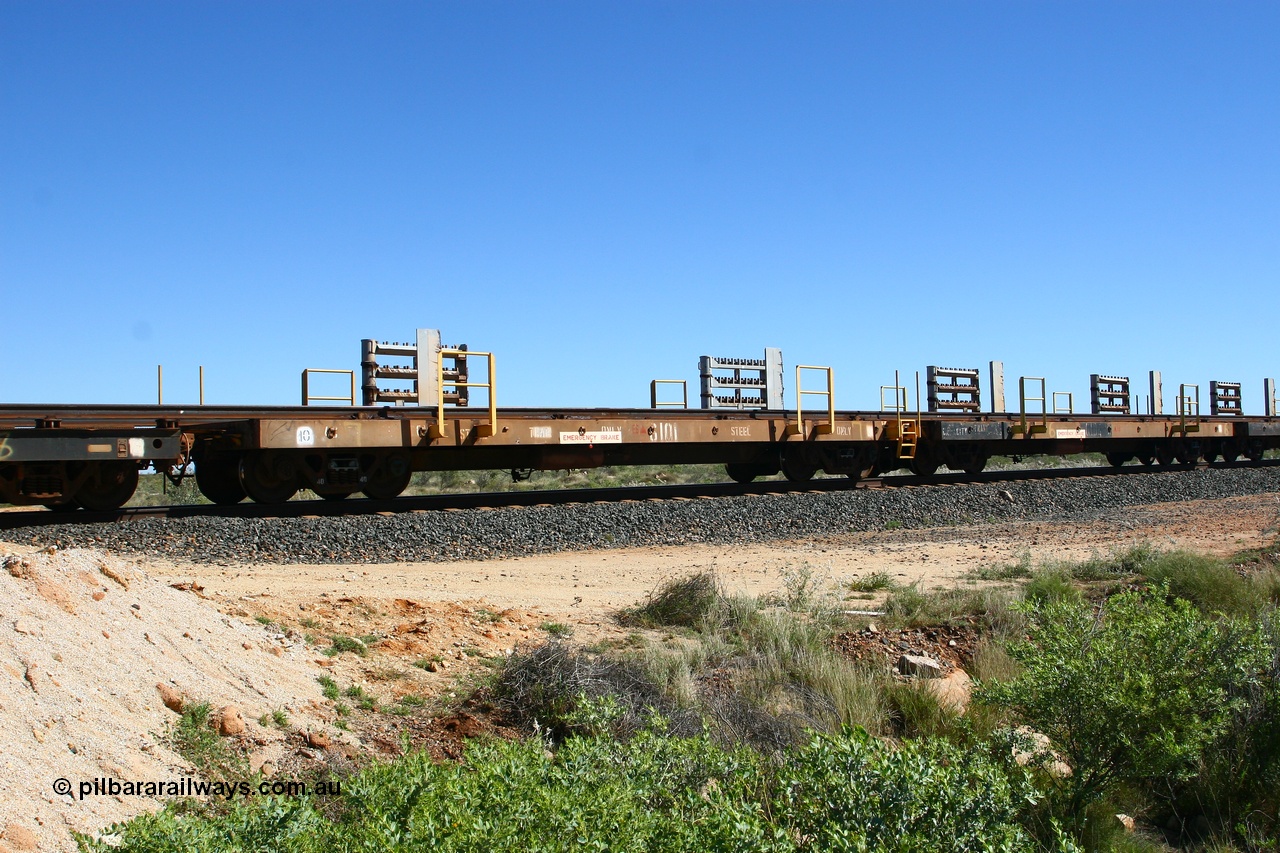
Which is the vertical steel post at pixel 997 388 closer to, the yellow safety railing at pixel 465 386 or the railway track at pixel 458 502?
the railway track at pixel 458 502

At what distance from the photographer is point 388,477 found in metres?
14.9

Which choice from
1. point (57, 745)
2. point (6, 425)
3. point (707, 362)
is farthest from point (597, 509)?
point (57, 745)

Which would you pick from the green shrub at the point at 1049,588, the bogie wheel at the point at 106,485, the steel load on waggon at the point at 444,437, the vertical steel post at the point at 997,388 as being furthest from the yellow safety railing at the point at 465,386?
the vertical steel post at the point at 997,388

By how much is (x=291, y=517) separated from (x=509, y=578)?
365 cm

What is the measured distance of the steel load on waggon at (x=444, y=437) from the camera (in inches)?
475

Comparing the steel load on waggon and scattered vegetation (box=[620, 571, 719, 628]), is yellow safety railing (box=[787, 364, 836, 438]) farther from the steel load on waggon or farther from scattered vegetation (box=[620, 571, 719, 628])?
scattered vegetation (box=[620, 571, 719, 628])

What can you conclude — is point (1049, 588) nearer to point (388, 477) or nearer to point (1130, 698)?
point (1130, 698)

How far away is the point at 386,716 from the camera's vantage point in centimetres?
555

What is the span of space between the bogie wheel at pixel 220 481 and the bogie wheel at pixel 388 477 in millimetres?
1891

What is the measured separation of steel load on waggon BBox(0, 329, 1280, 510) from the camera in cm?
1207

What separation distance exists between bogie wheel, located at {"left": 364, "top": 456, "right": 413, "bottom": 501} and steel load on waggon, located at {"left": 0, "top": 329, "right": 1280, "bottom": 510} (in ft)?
0.06

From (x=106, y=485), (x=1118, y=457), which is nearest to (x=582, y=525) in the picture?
(x=106, y=485)

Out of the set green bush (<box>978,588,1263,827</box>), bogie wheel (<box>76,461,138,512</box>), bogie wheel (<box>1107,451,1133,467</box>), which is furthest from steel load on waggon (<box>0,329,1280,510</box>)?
green bush (<box>978,588,1263,827</box>)

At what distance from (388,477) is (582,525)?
3344mm
